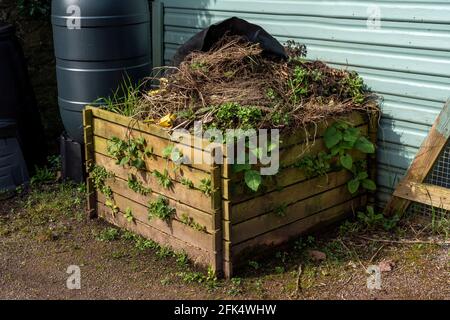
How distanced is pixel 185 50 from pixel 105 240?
4.82 ft

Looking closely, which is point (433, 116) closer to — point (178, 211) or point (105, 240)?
point (178, 211)

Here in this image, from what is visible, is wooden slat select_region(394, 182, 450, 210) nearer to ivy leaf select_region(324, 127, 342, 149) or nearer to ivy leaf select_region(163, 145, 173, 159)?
ivy leaf select_region(324, 127, 342, 149)

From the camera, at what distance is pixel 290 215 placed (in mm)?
4223

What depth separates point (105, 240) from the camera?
4.59 m

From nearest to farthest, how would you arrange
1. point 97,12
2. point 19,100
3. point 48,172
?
point 97,12, point 19,100, point 48,172

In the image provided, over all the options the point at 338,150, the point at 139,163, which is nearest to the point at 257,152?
the point at 338,150

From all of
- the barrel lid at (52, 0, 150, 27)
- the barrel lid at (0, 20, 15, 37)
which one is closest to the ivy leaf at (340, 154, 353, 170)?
the barrel lid at (52, 0, 150, 27)

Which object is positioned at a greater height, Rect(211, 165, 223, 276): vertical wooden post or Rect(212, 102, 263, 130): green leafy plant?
Rect(212, 102, 263, 130): green leafy plant

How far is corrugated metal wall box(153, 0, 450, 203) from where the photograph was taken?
14.2 ft

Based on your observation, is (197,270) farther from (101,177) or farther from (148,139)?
(101,177)


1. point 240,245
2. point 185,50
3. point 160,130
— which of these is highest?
point 185,50

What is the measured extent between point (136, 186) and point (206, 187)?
0.78m

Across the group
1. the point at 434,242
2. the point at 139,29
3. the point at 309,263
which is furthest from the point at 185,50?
the point at 434,242

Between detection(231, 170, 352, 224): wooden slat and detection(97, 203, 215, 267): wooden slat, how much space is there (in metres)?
0.31
